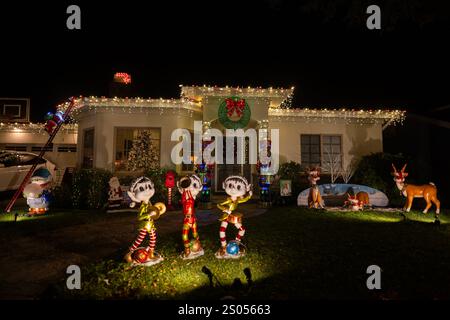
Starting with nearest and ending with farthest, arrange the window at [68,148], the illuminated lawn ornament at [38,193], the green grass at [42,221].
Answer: the green grass at [42,221] → the illuminated lawn ornament at [38,193] → the window at [68,148]

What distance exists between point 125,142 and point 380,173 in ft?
32.6

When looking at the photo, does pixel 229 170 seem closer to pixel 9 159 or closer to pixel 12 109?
pixel 9 159

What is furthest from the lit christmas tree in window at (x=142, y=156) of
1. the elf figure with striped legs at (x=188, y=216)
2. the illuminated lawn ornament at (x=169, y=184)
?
the elf figure with striped legs at (x=188, y=216)

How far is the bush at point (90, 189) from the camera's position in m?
8.73

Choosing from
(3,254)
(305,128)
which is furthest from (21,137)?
(305,128)

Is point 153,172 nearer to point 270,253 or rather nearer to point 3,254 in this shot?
point 3,254

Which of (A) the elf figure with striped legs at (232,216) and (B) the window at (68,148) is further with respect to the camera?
(B) the window at (68,148)

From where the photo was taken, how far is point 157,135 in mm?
10820

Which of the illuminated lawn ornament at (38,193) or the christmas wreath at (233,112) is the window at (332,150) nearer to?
the christmas wreath at (233,112)

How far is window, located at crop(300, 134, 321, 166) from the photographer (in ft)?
39.4

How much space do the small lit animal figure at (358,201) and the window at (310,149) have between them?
3.26 m

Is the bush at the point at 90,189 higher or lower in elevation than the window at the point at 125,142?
lower

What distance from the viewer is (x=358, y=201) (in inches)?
340

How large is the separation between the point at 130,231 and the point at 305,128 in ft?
28.4
